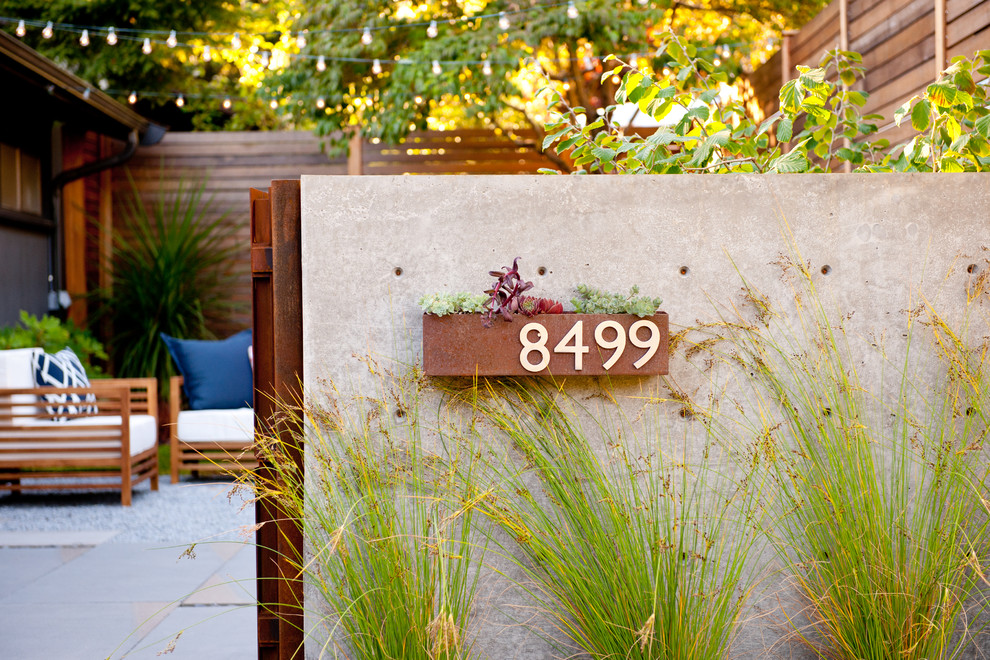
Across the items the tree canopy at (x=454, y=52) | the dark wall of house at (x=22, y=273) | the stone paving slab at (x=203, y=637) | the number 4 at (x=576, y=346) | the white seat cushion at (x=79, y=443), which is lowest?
the stone paving slab at (x=203, y=637)

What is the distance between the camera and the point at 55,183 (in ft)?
21.9

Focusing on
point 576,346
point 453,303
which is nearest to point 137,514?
point 453,303

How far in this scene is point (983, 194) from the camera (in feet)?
6.56

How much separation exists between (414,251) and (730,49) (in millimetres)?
4863

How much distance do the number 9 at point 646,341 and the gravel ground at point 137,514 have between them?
7.96 feet

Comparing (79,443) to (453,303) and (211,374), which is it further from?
(453,303)

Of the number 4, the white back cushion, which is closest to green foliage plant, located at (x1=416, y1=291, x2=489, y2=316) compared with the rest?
the number 4

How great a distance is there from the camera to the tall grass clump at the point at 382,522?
1.73m

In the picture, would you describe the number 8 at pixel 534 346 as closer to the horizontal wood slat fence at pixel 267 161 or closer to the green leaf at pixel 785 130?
the green leaf at pixel 785 130

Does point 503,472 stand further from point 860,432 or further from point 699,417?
point 860,432

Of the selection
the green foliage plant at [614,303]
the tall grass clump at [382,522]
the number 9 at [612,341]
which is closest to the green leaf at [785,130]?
the green foliage plant at [614,303]

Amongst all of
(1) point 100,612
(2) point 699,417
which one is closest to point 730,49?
(2) point 699,417

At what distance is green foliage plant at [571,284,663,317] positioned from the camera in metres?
1.84

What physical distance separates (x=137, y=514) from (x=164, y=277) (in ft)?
8.55
